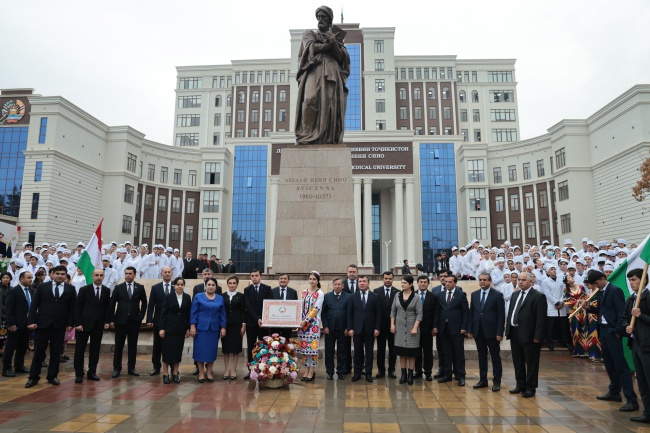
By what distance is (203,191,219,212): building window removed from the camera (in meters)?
56.2

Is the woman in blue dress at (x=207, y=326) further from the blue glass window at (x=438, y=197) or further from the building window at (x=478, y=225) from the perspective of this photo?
the building window at (x=478, y=225)

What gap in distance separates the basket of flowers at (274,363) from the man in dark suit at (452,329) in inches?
112

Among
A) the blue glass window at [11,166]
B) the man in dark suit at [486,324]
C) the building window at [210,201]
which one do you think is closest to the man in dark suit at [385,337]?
the man in dark suit at [486,324]

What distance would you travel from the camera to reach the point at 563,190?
155 ft

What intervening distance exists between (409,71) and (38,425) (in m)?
67.7

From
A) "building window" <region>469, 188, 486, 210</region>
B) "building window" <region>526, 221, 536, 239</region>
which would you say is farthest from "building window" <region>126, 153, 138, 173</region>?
"building window" <region>526, 221, 536, 239</region>

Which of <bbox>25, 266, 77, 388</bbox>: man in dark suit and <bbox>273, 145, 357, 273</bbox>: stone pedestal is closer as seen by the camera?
<bbox>25, 266, 77, 388</bbox>: man in dark suit

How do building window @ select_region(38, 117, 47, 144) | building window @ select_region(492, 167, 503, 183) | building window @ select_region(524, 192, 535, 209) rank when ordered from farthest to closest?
building window @ select_region(492, 167, 503, 183)
building window @ select_region(524, 192, 535, 209)
building window @ select_region(38, 117, 47, 144)

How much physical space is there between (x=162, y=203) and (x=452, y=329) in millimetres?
52103

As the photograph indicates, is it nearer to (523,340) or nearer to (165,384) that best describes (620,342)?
(523,340)

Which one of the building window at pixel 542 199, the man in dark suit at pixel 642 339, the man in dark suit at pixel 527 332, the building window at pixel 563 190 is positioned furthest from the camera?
the building window at pixel 542 199

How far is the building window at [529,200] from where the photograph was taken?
51.3m

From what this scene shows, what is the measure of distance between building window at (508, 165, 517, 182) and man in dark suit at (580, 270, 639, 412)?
48.8 meters

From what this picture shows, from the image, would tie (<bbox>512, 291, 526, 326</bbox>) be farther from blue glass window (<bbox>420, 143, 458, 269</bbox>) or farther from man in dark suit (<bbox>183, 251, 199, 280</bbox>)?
blue glass window (<bbox>420, 143, 458, 269</bbox>)
